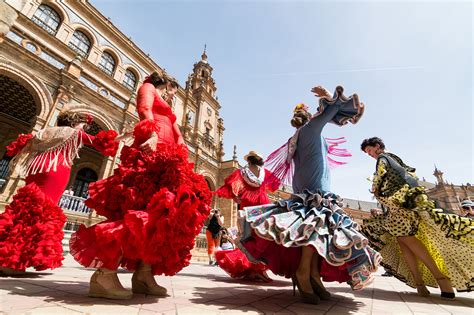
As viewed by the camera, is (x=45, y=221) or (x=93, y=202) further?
(x=45, y=221)

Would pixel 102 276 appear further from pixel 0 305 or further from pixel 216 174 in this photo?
pixel 216 174

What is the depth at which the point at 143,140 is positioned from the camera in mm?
1872

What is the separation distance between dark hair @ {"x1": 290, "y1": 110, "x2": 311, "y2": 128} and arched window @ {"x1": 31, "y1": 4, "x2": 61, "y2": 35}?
57.5 ft

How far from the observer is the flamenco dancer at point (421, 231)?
2498 mm

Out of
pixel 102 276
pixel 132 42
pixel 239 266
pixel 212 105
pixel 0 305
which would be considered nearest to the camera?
pixel 0 305

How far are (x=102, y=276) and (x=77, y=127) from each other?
7.73ft

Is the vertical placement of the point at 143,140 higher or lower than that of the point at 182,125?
lower

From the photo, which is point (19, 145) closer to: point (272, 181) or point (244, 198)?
point (244, 198)

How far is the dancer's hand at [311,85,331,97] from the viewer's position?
2283 mm

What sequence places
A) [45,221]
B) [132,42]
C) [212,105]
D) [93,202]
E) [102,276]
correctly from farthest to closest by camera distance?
[212,105]
[132,42]
[45,221]
[93,202]
[102,276]

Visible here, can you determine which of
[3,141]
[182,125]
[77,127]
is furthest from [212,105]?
[77,127]

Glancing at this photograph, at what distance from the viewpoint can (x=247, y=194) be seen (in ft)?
12.3

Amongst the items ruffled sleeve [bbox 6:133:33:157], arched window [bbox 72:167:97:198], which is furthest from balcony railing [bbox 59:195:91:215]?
ruffled sleeve [bbox 6:133:33:157]

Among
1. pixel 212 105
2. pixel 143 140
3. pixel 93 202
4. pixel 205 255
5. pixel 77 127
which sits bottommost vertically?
pixel 205 255
